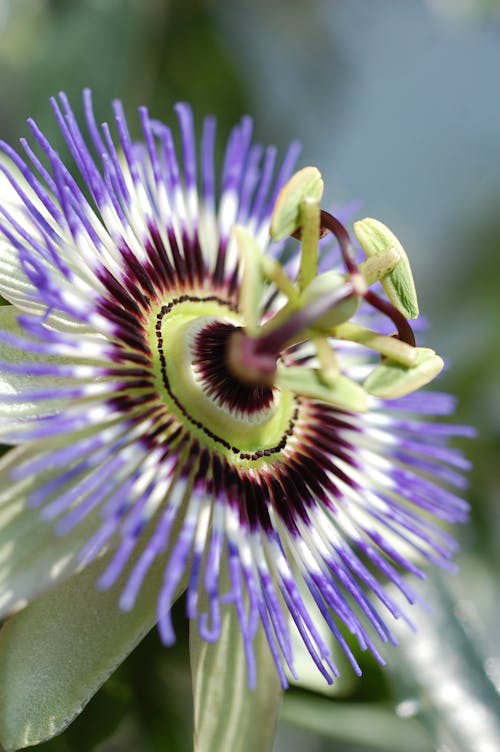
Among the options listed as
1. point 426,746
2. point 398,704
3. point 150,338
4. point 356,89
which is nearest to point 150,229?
point 150,338

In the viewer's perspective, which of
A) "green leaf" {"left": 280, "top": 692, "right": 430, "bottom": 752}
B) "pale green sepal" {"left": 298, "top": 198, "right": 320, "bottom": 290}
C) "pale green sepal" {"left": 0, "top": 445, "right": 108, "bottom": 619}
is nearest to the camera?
"pale green sepal" {"left": 0, "top": 445, "right": 108, "bottom": 619}

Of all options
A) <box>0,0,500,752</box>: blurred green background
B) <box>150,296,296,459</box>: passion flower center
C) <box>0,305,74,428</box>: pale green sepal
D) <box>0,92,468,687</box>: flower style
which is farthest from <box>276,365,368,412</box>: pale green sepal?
<box>0,0,500,752</box>: blurred green background

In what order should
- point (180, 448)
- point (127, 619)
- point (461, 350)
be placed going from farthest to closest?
1. point (461, 350)
2. point (180, 448)
3. point (127, 619)

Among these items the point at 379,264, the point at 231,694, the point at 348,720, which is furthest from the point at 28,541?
the point at 348,720

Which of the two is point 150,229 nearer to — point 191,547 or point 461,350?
point 191,547

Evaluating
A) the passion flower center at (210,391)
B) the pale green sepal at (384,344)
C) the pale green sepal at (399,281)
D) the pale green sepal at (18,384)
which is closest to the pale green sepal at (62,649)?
the pale green sepal at (18,384)

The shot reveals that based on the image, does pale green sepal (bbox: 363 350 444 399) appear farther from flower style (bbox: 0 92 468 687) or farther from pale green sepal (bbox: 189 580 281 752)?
pale green sepal (bbox: 189 580 281 752)
